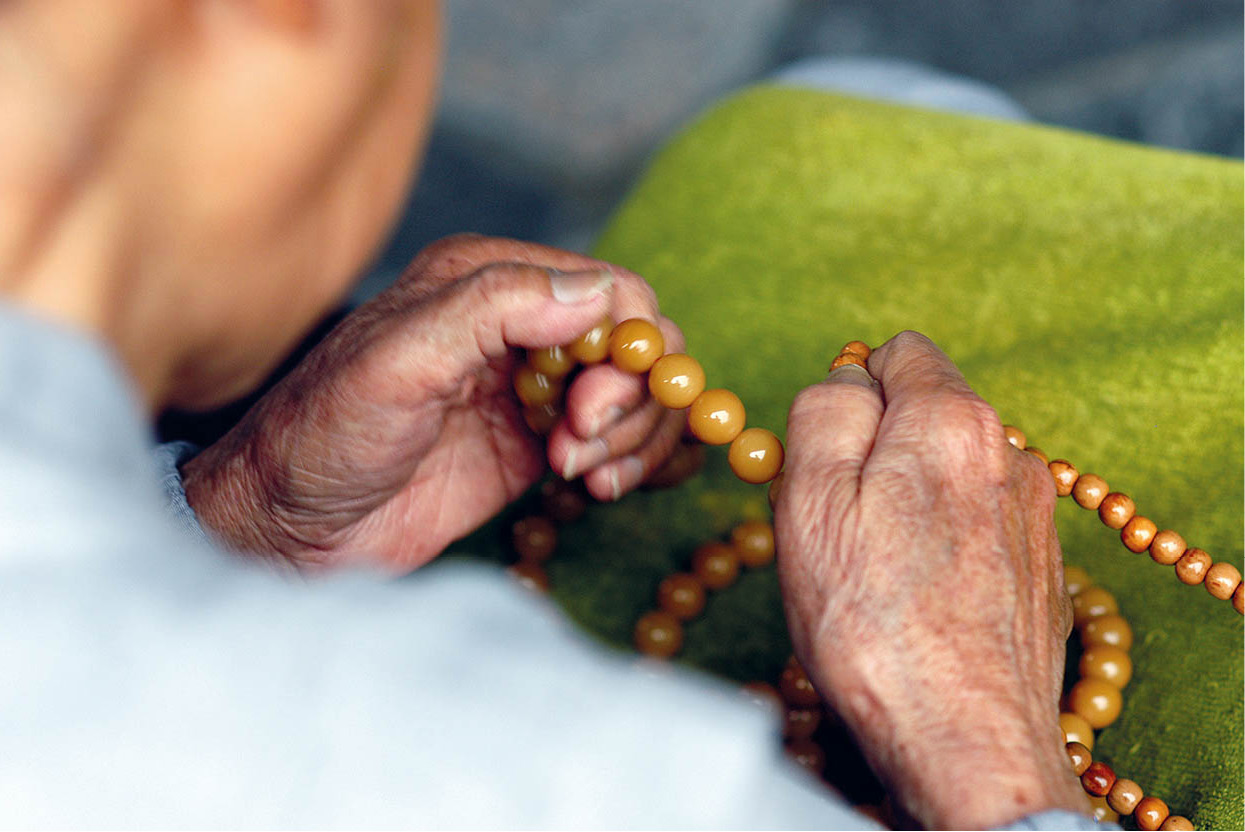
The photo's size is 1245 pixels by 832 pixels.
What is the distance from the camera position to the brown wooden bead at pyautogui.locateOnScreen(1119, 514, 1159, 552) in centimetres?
77

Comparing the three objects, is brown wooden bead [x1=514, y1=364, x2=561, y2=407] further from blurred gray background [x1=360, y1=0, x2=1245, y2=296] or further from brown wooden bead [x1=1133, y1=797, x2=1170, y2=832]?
blurred gray background [x1=360, y1=0, x2=1245, y2=296]

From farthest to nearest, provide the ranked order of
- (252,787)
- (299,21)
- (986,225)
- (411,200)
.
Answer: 1. (411,200)
2. (986,225)
3. (299,21)
4. (252,787)

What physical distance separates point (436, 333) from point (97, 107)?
Answer: 26 centimetres

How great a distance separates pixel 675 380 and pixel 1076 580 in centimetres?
36

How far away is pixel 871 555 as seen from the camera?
568 millimetres

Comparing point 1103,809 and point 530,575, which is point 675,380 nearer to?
point 530,575

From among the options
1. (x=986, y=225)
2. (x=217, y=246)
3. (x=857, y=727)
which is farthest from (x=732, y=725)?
(x=986, y=225)

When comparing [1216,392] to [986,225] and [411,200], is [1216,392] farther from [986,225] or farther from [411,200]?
[411,200]

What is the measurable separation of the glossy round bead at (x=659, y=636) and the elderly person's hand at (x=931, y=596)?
29 cm

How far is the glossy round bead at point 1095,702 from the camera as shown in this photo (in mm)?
759

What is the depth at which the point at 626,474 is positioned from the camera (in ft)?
2.58

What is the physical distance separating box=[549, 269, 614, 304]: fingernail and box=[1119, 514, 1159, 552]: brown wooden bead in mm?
411

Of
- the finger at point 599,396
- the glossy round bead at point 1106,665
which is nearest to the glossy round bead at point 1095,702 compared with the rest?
the glossy round bead at point 1106,665

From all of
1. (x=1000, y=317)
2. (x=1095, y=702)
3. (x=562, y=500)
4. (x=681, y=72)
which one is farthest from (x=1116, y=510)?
(x=681, y=72)
